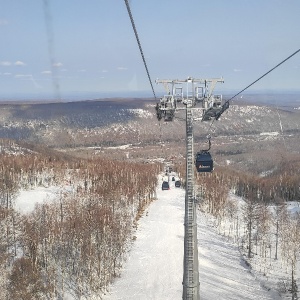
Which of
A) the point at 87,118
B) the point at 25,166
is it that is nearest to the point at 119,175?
the point at 25,166

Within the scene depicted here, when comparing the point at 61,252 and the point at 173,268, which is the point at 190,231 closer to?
the point at 173,268

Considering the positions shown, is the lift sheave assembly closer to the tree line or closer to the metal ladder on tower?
the metal ladder on tower

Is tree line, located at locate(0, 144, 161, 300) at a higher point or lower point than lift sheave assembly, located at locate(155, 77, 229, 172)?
lower

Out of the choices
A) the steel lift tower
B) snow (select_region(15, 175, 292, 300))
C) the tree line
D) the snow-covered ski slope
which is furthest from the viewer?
snow (select_region(15, 175, 292, 300))

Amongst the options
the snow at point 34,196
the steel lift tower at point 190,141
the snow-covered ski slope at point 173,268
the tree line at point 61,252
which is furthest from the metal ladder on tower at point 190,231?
the snow at point 34,196

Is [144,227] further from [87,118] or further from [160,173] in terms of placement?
[87,118]

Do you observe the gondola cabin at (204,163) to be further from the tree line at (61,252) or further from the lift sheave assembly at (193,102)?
the tree line at (61,252)

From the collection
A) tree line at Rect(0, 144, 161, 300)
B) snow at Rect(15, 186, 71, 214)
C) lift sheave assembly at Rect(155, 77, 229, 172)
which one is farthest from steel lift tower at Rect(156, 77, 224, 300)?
snow at Rect(15, 186, 71, 214)

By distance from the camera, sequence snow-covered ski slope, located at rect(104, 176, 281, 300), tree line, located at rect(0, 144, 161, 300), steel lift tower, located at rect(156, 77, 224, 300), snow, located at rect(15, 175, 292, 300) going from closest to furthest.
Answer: steel lift tower, located at rect(156, 77, 224, 300) → tree line, located at rect(0, 144, 161, 300) → snow-covered ski slope, located at rect(104, 176, 281, 300) → snow, located at rect(15, 175, 292, 300)
